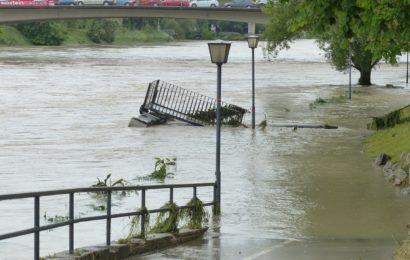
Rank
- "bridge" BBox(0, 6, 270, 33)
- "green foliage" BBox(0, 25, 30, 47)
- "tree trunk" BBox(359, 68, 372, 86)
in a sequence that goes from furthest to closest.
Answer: "green foliage" BBox(0, 25, 30, 47) → "bridge" BBox(0, 6, 270, 33) → "tree trunk" BBox(359, 68, 372, 86)

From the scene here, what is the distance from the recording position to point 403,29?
14.1 m

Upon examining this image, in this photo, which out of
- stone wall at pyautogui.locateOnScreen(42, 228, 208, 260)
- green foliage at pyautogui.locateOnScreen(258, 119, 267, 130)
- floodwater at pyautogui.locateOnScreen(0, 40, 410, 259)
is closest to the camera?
stone wall at pyautogui.locateOnScreen(42, 228, 208, 260)

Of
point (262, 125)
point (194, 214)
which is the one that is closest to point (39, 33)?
point (262, 125)

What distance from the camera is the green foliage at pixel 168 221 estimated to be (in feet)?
45.1

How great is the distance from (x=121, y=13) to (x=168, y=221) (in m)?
82.1

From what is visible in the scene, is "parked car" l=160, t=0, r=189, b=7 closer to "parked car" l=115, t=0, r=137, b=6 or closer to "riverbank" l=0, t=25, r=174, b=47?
"parked car" l=115, t=0, r=137, b=6

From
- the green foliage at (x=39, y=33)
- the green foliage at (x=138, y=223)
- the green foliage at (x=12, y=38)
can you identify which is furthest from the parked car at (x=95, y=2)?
the green foliage at (x=138, y=223)

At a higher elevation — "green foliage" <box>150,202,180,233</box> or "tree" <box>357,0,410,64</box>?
"tree" <box>357,0,410,64</box>

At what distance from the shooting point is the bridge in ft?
290

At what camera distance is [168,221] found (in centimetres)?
1407

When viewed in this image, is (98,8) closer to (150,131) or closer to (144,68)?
(144,68)

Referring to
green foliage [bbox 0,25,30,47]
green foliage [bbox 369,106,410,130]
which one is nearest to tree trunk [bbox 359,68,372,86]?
green foliage [bbox 369,106,410,130]

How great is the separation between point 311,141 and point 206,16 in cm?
6205

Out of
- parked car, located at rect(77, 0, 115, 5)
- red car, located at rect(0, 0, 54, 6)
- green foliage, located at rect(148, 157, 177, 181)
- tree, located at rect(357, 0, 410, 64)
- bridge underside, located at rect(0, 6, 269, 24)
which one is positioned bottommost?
green foliage, located at rect(148, 157, 177, 181)
